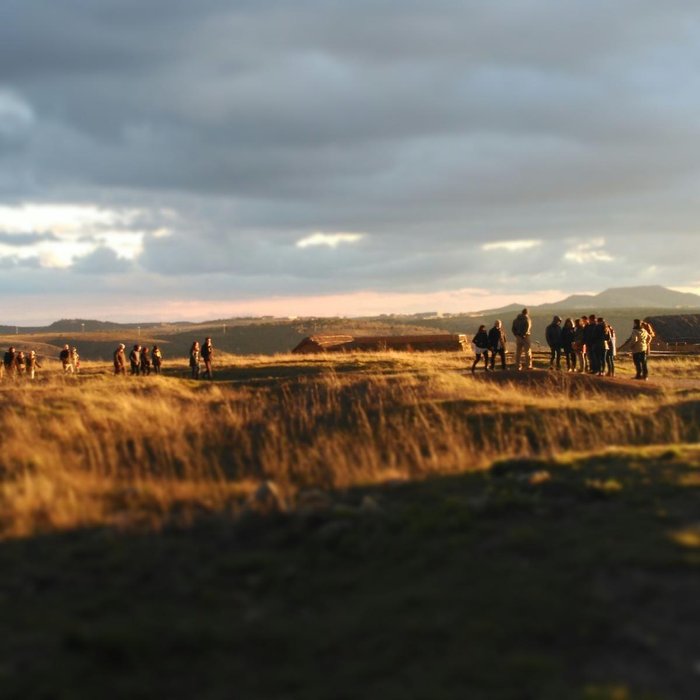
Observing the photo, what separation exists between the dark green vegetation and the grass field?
0.06 ft

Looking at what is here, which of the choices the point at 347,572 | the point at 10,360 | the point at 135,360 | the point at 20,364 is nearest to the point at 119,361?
the point at 135,360

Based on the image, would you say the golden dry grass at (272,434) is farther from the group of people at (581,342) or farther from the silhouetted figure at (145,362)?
the silhouetted figure at (145,362)

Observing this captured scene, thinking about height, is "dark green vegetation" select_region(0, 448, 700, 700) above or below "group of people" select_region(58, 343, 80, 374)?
below

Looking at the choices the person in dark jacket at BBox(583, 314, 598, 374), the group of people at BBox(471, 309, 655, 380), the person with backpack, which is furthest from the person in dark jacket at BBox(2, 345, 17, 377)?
the person in dark jacket at BBox(583, 314, 598, 374)

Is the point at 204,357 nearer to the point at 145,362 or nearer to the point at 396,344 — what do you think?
the point at 145,362

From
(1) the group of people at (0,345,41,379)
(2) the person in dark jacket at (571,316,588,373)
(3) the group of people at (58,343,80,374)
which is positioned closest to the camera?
(2) the person in dark jacket at (571,316,588,373)

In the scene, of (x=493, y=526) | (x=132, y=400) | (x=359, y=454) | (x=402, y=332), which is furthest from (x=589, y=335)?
(x=402, y=332)

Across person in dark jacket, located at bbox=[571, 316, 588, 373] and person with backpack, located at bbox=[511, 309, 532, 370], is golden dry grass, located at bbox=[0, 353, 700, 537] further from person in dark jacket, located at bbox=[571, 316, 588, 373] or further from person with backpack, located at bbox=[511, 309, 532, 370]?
person in dark jacket, located at bbox=[571, 316, 588, 373]

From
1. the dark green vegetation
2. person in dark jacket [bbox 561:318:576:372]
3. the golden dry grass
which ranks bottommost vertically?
the dark green vegetation

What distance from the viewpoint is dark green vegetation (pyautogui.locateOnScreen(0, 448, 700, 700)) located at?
4.60 metres

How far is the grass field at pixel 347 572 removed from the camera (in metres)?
4.68

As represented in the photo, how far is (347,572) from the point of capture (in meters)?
6.37

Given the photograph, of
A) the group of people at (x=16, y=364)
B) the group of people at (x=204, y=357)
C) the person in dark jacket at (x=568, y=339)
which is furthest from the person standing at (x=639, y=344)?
the group of people at (x=16, y=364)

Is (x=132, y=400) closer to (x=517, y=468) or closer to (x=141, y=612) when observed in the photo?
(x=517, y=468)
